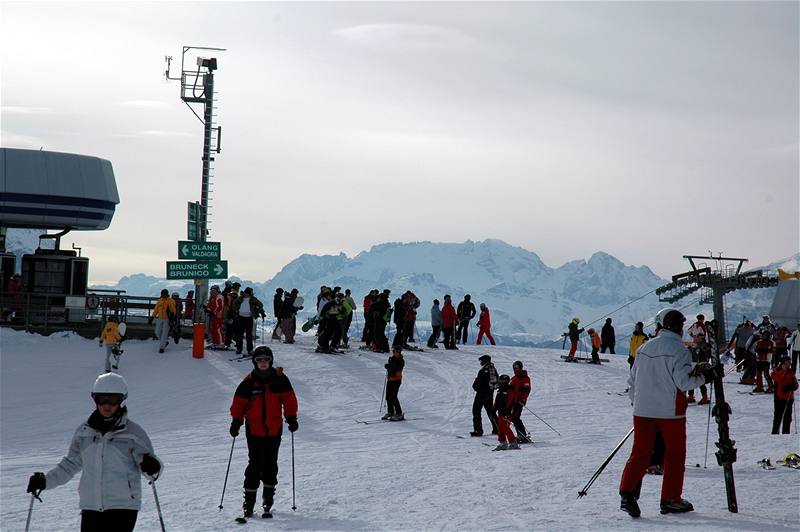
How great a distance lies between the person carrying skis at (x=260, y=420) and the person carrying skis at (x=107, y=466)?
9.09 feet

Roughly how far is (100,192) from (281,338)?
27.6 ft

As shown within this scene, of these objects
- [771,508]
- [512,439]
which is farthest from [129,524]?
[512,439]

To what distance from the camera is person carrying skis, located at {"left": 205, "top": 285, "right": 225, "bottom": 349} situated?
26.2 meters

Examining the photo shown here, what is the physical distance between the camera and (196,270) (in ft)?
84.5

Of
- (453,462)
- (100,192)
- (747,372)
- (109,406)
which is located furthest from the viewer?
(100,192)

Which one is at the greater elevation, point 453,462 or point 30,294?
point 30,294

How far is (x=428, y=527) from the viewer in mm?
8773

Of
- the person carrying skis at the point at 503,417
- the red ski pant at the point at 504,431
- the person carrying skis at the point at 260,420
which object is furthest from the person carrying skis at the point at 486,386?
the person carrying skis at the point at 260,420

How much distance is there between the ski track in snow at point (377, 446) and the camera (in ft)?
30.5

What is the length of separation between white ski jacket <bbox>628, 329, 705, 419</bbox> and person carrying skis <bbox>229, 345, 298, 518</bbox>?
3411 mm

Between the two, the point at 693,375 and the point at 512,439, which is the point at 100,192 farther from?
the point at 693,375

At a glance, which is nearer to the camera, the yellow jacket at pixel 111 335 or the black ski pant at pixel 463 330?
the yellow jacket at pixel 111 335

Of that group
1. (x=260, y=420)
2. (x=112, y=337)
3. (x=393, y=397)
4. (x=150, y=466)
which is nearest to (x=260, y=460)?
(x=260, y=420)

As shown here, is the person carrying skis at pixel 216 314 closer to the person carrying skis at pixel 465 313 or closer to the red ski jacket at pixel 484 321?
the person carrying skis at pixel 465 313
